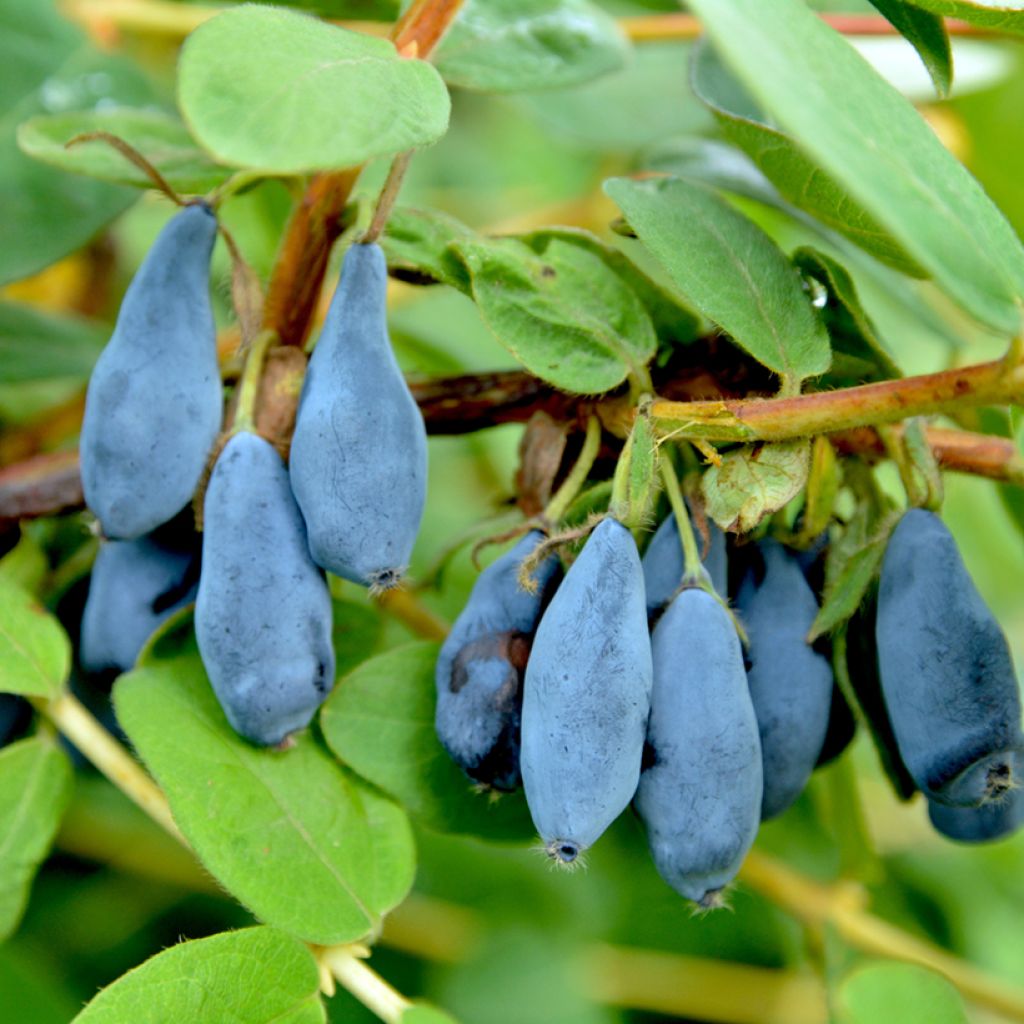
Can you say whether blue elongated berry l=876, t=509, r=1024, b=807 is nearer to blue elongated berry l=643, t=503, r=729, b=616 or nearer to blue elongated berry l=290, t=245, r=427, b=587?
blue elongated berry l=643, t=503, r=729, b=616

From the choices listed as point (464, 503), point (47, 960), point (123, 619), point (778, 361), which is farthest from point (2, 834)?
point (464, 503)

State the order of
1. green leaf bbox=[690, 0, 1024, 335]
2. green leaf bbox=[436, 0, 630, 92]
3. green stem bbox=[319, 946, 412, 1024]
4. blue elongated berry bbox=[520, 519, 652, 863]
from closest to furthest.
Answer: green leaf bbox=[690, 0, 1024, 335]
blue elongated berry bbox=[520, 519, 652, 863]
green stem bbox=[319, 946, 412, 1024]
green leaf bbox=[436, 0, 630, 92]

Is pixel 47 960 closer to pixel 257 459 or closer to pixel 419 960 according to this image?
pixel 419 960

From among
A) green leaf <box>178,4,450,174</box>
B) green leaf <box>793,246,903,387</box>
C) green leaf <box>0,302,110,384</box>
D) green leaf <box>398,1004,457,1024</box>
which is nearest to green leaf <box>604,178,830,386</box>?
green leaf <box>793,246,903,387</box>

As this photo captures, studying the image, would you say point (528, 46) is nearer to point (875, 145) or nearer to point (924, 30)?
point (924, 30)

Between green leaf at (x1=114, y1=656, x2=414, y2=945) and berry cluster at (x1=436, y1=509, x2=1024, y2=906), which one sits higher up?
berry cluster at (x1=436, y1=509, x2=1024, y2=906)

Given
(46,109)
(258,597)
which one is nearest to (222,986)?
(258,597)
